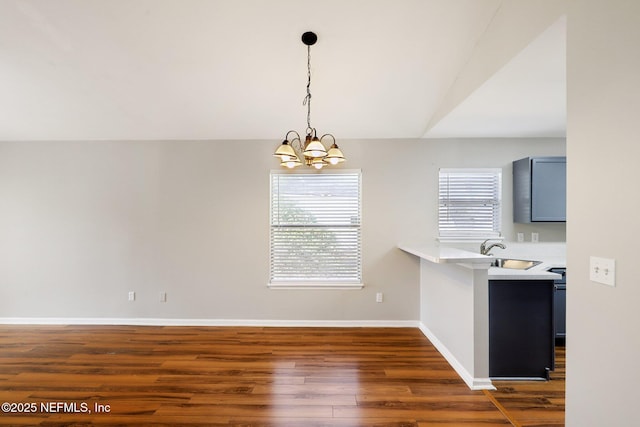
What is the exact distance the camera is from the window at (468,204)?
12.3ft

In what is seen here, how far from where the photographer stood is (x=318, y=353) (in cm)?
302

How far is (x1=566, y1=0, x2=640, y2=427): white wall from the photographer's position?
1152 mm

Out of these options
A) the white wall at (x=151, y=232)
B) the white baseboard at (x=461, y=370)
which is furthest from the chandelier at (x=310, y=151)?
the white baseboard at (x=461, y=370)

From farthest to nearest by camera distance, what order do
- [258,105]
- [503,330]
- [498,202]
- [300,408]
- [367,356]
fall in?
[498,202] → [258,105] → [367,356] → [503,330] → [300,408]

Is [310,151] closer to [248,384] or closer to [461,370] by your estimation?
[248,384]

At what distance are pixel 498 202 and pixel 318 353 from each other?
2945 mm

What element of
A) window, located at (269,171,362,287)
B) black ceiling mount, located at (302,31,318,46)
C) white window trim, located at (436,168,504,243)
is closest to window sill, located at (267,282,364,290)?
window, located at (269,171,362,287)

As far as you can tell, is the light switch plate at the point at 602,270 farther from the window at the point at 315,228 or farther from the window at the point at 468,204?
the window at the point at 315,228

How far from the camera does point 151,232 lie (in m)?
3.82

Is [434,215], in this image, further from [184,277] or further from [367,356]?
[184,277]

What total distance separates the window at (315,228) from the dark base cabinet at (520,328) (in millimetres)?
1667

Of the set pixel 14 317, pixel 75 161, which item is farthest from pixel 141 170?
pixel 14 317

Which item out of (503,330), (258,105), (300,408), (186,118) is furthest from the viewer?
(186,118)

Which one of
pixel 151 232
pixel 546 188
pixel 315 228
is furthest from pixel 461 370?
pixel 151 232
